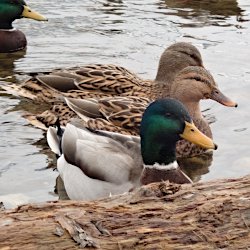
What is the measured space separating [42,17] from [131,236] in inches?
324

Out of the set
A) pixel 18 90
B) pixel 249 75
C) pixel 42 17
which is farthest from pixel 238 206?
pixel 42 17

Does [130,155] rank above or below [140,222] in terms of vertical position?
below

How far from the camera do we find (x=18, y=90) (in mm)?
9312

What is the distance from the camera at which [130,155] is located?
22.7 feet

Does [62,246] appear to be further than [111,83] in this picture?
No

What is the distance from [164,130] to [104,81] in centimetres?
214

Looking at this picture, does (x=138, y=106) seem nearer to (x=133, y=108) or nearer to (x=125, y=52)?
(x=133, y=108)

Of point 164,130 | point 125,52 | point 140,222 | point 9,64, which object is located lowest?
point 9,64

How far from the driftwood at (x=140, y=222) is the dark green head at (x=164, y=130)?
222 cm

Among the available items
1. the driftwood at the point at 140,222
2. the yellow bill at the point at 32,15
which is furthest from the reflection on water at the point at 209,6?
the driftwood at the point at 140,222

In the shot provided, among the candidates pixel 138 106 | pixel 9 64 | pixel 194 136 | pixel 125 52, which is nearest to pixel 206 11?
pixel 125 52

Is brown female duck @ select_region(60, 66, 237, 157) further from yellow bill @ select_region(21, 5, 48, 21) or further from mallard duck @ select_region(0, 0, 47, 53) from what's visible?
yellow bill @ select_region(21, 5, 48, 21)

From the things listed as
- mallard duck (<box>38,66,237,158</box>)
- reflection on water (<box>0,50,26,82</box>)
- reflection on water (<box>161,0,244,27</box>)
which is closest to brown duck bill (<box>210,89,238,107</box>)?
mallard duck (<box>38,66,237,158</box>)

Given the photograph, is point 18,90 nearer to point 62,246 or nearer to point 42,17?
point 42,17
